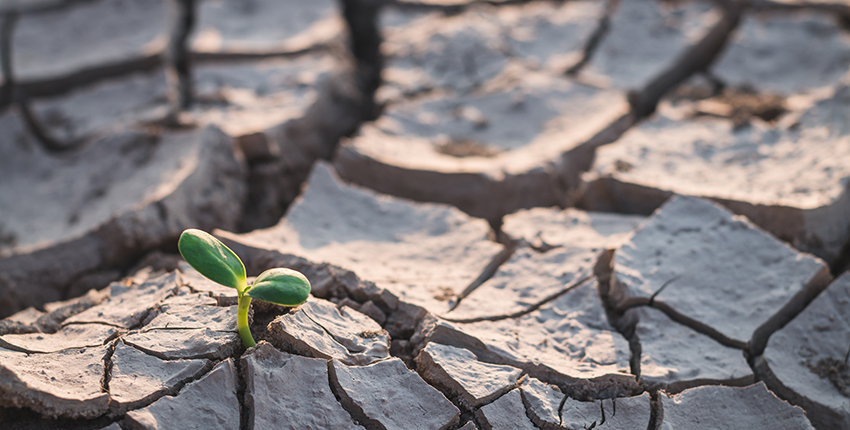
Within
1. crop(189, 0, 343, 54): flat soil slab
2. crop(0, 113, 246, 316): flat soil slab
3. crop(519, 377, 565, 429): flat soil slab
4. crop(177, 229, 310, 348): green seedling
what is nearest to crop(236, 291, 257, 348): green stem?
crop(177, 229, 310, 348): green seedling

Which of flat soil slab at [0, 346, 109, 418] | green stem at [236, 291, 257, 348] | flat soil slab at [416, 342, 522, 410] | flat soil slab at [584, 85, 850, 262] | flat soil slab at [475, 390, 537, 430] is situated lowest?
flat soil slab at [475, 390, 537, 430]

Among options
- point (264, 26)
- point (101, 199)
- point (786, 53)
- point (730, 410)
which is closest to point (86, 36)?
point (264, 26)

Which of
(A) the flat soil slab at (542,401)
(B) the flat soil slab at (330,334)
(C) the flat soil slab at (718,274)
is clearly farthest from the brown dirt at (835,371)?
(B) the flat soil slab at (330,334)

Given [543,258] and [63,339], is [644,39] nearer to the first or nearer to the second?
[543,258]

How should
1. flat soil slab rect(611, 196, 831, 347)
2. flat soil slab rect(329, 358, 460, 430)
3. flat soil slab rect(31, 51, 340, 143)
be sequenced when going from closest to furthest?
flat soil slab rect(329, 358, 460, 430), flat soil slab rect(611, 196, 831, 347), flat soil slab rect(31, 51, 340, 143)

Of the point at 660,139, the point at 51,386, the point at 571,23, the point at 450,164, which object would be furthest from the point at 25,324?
the point at 571,23

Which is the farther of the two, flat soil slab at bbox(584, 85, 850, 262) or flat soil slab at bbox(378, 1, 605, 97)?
flat soil slab at bbox(378, 1, 605, 97)

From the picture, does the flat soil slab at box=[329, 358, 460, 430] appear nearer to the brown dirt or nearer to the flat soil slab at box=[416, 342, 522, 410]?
the flat soil slab at box=[416, 342, 522, 410]
